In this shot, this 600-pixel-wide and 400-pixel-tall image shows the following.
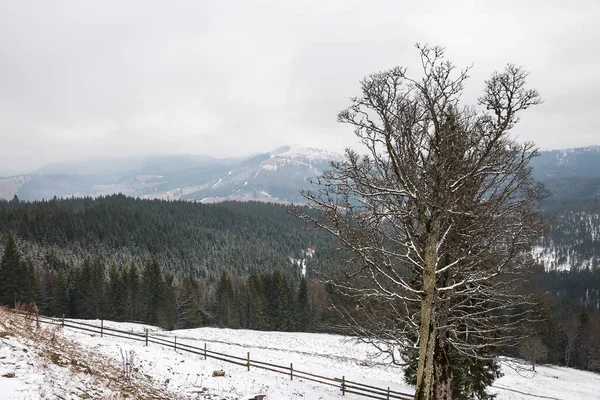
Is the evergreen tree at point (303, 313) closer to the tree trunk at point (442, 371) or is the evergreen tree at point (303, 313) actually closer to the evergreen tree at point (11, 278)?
the evergreen tree at point (11, 278)

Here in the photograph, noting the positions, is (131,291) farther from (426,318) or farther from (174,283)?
(426,318)

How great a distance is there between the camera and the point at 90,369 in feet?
41.3

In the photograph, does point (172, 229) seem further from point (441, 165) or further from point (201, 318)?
point (441, 165)

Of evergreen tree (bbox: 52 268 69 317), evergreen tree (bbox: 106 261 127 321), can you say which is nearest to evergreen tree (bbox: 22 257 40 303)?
evergreen tree (bbox: 52 268 69 317)

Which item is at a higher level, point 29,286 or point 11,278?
point 11,278

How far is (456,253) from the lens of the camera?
26.5 ft

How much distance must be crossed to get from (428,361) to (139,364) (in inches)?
614

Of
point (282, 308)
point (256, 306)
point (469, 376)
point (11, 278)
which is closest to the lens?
point (469, 376)

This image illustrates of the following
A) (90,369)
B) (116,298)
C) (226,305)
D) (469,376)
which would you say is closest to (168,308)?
(116,298)

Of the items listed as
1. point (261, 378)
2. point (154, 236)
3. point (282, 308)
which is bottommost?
point (282, 308)

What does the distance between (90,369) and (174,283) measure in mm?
65735

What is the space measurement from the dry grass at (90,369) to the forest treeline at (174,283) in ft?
23.8

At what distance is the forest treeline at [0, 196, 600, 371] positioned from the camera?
57.9m

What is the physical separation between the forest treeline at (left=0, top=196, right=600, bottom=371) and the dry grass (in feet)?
23.8
